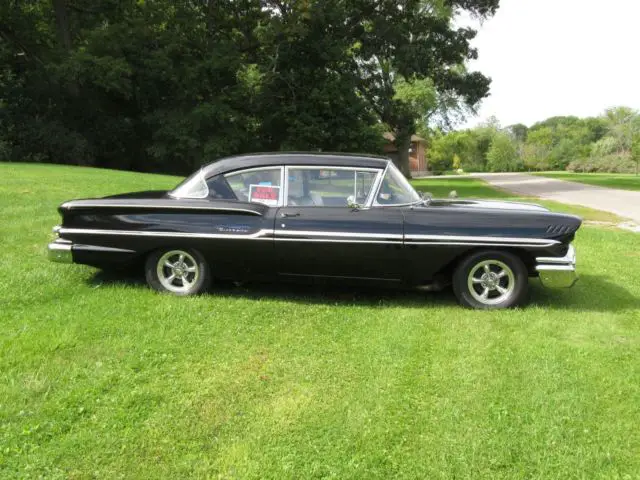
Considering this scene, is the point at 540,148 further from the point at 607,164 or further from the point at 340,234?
the point at 340,234

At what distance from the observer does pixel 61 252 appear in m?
5.08

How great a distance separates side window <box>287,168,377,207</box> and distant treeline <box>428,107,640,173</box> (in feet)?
255

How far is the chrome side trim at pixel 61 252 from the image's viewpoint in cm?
506

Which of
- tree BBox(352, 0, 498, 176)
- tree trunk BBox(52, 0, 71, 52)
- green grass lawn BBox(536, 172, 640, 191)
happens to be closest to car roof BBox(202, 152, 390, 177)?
tree BBox(352, 0, 498, 176)

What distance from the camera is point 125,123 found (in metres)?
28.1

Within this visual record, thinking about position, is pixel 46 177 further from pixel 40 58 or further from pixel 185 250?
pixel 40 58

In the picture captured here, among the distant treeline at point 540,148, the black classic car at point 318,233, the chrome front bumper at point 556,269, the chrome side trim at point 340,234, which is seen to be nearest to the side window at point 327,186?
the black classic car at point 318,233

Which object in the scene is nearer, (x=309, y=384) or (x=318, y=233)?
(x=309, y=384)

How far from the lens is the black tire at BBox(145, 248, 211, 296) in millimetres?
4980

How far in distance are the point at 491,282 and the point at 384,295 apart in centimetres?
106

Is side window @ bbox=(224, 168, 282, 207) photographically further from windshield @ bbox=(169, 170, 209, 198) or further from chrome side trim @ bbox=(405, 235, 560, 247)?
chrome side trim @ bbox=(405, 235, 560, 247)

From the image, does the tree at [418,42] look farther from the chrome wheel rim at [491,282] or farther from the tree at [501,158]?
the tree at [501,158]

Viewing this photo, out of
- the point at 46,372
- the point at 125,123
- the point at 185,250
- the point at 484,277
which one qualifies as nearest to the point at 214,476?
the point at 46,372

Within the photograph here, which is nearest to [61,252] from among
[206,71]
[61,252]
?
[61,252]
